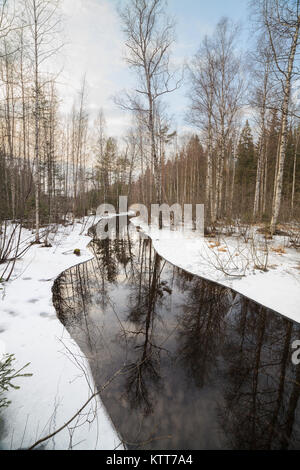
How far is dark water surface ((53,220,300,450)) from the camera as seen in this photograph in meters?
1.97

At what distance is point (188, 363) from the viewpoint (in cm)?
281

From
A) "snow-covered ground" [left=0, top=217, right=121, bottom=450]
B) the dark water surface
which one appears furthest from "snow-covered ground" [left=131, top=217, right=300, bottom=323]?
"snow-covered ground" [left=0, top=217, right=121, bottom=450]

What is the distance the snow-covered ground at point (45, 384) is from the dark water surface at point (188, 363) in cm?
20

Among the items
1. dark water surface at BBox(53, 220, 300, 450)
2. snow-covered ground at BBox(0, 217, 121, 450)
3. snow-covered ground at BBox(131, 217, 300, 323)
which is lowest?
dark water surface at BBox(53, 220, 300, 450)

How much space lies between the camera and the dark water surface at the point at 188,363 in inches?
77.6

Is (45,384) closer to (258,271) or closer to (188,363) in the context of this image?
(188,363)

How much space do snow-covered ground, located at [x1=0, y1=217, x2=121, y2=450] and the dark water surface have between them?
7.7 inches

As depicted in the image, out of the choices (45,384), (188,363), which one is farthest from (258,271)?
(45,384)

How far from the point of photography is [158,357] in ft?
9.59

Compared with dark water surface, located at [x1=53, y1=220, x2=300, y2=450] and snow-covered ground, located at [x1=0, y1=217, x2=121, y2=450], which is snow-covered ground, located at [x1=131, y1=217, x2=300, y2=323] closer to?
dark water surface, located at [x1=53, y1=220, x2=300, y2=450]

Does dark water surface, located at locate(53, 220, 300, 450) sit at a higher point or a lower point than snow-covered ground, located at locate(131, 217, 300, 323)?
lower

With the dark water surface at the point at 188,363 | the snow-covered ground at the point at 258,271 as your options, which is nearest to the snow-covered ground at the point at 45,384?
the dark water surface at the point at 188,363

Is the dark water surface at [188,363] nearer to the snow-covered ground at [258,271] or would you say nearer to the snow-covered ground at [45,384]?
the snow-covered ground at [45,384]

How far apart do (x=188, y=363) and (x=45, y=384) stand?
188 centimetres
